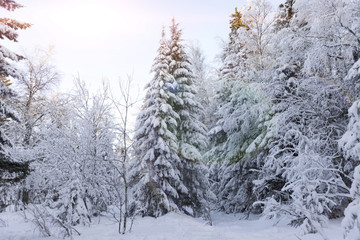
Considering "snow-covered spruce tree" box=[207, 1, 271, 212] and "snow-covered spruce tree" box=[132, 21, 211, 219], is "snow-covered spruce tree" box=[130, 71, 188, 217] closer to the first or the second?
"snow-covered spruce tree" box=[132, 21, 211, 219]

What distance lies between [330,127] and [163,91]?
25.8 feet

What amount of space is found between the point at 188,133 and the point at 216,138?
2866mm

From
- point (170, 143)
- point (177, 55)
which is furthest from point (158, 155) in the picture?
point (177, 55)

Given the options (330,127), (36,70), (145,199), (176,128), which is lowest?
(145,199)

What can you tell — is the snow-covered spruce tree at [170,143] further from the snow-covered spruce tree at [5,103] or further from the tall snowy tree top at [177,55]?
the snow-covered spruce tree at [5,103]

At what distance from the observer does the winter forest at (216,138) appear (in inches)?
333

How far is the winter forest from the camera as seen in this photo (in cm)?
845

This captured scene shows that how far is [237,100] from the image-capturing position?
15.1 metres

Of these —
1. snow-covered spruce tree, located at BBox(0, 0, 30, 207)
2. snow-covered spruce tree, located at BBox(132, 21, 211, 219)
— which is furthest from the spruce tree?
snow-covered spruce tree, located at BBox(0, 0, 30, 207)

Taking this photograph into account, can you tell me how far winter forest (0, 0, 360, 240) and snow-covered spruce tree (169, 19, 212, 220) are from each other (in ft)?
0.21

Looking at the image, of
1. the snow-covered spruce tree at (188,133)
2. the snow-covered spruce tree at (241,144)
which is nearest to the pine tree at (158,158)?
the snow-covered spruce tree at (188,133)

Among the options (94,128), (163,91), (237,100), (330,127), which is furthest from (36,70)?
(330,127)

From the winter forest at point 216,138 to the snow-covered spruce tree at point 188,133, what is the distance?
0.21 ft

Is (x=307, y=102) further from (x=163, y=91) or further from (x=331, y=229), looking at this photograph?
(x=163, y=91)
